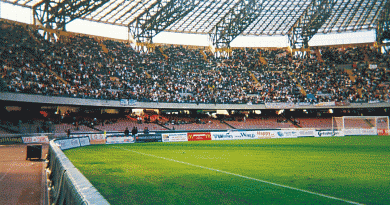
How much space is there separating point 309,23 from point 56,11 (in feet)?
141

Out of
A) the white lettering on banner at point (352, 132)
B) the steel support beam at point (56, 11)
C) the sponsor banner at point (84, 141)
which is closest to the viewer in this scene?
the sponsor banner at point (84, 141)

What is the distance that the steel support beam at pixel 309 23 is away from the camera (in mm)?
55656

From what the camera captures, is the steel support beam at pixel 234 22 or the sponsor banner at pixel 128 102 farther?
the steel support beam at pixel 234 22

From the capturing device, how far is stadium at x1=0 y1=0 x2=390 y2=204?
Result: 28.6 metres

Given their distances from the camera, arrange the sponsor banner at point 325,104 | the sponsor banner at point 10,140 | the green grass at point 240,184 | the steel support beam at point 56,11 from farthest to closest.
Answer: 1. the sponsor banner at point 325,104
2. the steel support beam at point 56,11
3. the sponsor banner at point 10,140
4. the green grass at point 240,184

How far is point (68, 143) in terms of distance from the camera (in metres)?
24.9

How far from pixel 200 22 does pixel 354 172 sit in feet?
180

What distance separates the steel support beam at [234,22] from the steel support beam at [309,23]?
9.21 m

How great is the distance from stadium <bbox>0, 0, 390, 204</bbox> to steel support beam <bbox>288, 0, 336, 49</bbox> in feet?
0.85

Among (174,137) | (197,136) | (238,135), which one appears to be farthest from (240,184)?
(238,135)

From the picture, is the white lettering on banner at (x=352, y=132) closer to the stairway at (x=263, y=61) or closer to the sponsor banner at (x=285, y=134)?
the sponsor banner at (x=285, y=134)

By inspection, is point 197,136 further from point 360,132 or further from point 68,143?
point 360,132

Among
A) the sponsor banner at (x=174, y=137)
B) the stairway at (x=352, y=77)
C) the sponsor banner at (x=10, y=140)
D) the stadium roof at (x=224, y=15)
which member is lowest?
the sponsor banner at (x=174, y=137)

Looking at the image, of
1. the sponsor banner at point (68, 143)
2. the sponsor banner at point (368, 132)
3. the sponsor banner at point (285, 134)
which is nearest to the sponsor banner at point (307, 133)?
the sponsor banner at point (285, 134)
